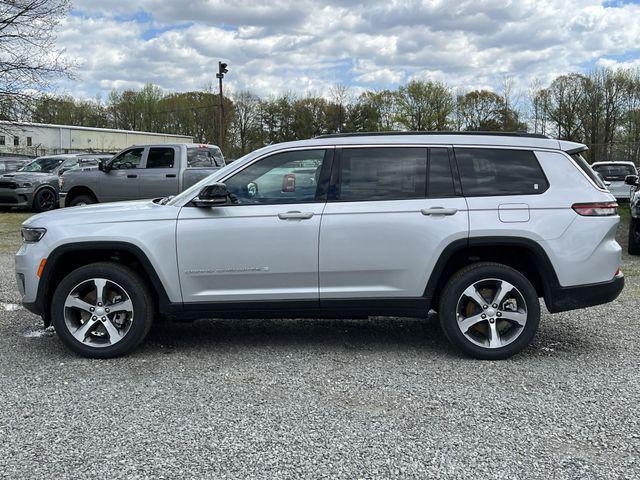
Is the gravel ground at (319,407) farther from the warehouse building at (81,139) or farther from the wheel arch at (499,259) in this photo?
the warehouse building at (81,139)

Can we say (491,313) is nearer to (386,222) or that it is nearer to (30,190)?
(386,222)

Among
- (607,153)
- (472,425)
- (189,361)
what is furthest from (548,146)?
(607,153)

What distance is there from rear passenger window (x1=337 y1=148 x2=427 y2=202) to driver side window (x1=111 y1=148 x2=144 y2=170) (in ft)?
35.4

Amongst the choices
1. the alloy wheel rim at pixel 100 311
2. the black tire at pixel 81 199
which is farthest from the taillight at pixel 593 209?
the black tire at pixel 81 199

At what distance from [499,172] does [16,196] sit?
16083mm

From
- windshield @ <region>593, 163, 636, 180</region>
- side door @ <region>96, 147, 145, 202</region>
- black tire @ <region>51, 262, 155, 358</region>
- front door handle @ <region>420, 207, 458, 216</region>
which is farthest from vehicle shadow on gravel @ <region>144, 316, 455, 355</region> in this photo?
windshield @ <region>593, 163, 636, 180</region>

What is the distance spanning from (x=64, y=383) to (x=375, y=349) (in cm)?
239

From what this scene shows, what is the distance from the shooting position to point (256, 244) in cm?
468

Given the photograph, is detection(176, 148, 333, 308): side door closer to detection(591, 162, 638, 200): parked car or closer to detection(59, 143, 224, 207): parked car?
detection(59, 143, 224, 207): parked car

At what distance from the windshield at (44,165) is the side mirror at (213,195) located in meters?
17.6

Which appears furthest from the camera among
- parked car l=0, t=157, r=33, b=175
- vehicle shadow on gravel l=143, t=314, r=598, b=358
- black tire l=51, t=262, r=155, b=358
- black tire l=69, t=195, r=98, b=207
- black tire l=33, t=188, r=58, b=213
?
parked car l=0, t=157, r=33, b=175

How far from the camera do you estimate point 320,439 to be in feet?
11.3

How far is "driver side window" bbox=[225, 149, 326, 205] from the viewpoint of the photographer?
4789mm

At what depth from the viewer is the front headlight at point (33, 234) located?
4.84m
